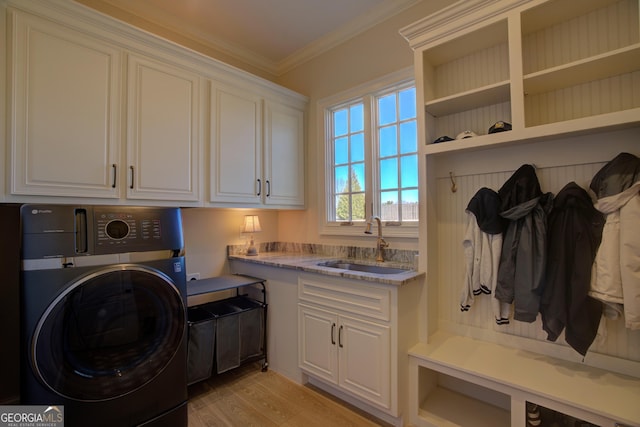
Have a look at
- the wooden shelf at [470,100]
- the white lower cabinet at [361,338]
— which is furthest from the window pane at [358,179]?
the white lower cabinet at [361,338]

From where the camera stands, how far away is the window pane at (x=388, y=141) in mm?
2461

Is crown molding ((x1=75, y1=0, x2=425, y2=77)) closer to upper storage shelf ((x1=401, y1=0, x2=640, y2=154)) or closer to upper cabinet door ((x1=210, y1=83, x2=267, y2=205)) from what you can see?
upper storage shelf ((x1=401, y1=0, x2=640, y2=154))

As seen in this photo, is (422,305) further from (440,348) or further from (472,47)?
(472,47)

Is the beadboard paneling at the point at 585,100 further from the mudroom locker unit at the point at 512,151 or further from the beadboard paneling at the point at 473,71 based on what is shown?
the beadboard paneling at the point at 473,71

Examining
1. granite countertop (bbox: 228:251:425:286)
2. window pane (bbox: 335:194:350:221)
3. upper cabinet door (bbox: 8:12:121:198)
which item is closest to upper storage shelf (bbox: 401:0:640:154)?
granite countertop (bbox: 228:251:425:286)

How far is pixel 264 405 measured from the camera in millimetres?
2031

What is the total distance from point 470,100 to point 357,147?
3.45 ft

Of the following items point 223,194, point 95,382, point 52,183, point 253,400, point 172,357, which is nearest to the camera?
point 95,382

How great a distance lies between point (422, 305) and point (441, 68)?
5.35 ft

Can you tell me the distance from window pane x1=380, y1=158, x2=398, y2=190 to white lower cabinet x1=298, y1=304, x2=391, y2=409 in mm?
1131

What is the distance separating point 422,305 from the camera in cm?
194

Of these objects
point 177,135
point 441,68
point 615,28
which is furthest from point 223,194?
point 615,28

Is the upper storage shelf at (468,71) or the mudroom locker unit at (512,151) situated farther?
the upper storage shelf at (468,71)

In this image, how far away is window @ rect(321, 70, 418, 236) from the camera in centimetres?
237
